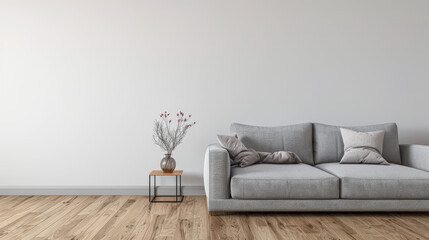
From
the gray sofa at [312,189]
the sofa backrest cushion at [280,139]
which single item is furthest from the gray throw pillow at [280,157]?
the gray sofa at [312,189]

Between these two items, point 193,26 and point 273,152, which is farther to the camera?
point 193,26

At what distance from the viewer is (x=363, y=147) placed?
3816 mm

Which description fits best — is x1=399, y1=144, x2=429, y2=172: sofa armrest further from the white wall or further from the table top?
the table top

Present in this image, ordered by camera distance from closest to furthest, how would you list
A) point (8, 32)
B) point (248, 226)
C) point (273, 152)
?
point (248, 226) → point (273, 152) → point (8, 32)

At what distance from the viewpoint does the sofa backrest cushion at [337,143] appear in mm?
3979

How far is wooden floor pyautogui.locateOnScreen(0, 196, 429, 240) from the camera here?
2.73 metres

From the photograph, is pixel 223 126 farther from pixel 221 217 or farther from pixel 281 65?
pixel 221 217

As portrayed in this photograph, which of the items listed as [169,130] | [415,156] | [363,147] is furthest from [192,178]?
[415,156]

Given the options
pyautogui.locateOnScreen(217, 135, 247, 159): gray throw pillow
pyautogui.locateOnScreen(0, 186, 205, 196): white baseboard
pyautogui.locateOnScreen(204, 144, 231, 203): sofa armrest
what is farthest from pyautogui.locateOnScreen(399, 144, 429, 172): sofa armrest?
pyautogui.locateOnScreen(0, 186, 205, 196): white baseboard

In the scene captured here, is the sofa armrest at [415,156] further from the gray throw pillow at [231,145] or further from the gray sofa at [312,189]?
the gray throw pillow at [231,145]

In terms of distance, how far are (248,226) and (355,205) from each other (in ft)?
3.39

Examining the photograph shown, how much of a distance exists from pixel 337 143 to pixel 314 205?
3.31 feet

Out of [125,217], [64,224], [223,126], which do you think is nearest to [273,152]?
[223,126]

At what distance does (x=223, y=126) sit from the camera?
4.34m
